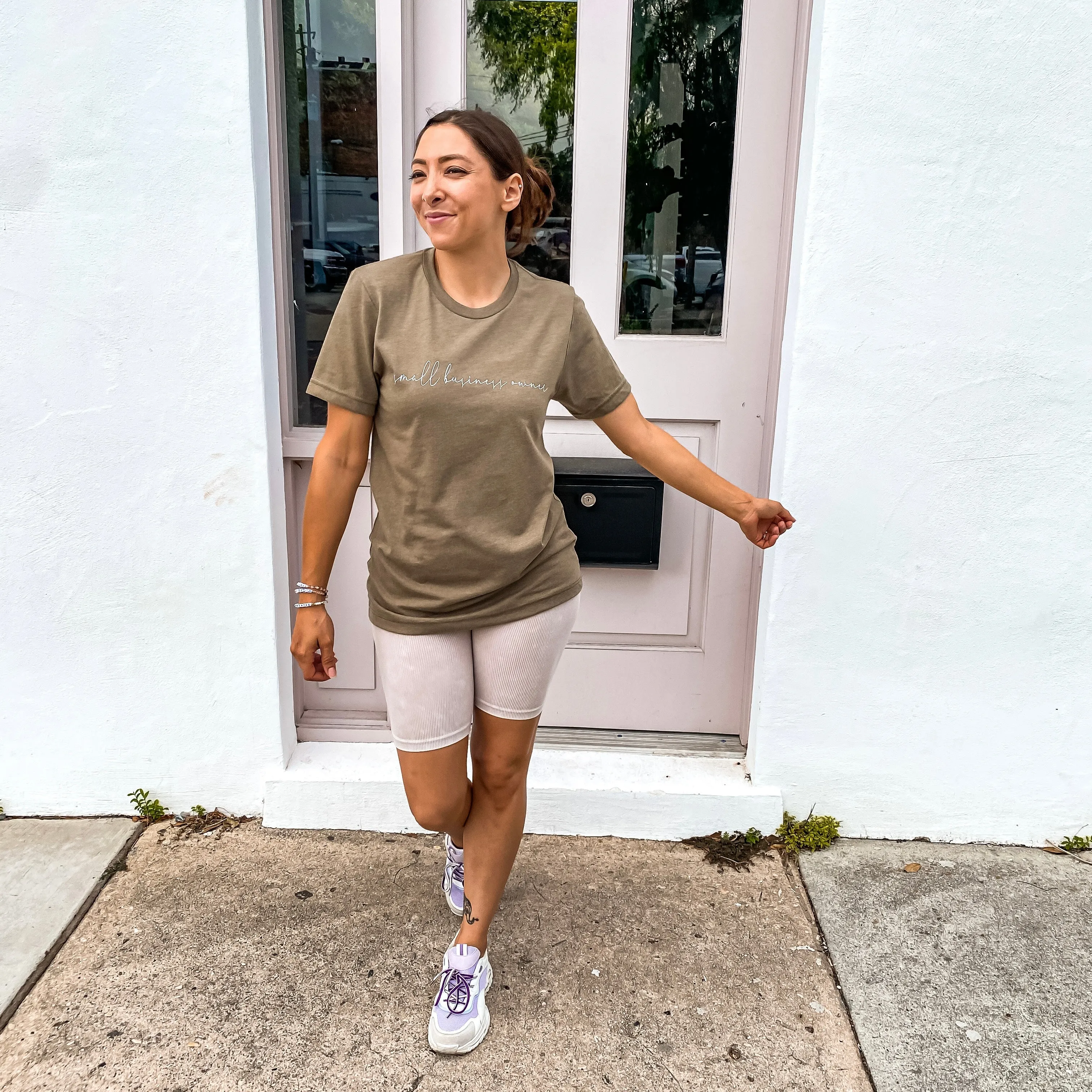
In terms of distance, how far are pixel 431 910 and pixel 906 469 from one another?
1810mm

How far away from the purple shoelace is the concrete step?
791 millimetres

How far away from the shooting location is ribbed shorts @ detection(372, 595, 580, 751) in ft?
6.51

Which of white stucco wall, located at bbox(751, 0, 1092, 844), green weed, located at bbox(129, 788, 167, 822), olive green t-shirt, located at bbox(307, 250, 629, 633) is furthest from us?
green weed, located at bbox(129, 788, 167, 822)

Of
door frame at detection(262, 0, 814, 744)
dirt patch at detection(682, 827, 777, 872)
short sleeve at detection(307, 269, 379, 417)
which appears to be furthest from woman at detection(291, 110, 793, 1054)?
dirt patch at detection(682, 827, 777, 872)

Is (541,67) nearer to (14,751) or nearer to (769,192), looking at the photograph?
(769,192)

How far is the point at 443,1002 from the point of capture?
7.02ft

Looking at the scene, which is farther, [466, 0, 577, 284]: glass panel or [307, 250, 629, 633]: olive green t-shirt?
[466, 0, 577, 284]: glass panel

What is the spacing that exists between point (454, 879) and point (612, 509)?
118cm

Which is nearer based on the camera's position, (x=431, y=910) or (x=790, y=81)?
(x=431, y=910)

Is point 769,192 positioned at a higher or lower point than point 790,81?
lower

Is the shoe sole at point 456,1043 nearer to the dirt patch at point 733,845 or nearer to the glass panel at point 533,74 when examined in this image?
the dirt patch at point 733,845

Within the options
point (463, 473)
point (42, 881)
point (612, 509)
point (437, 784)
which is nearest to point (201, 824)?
point (42, 881)

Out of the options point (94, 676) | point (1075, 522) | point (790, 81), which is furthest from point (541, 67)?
point (94, 676)

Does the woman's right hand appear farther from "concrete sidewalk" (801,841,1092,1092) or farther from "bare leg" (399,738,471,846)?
"concrete sidewalk" (801,841,1092,1092)
